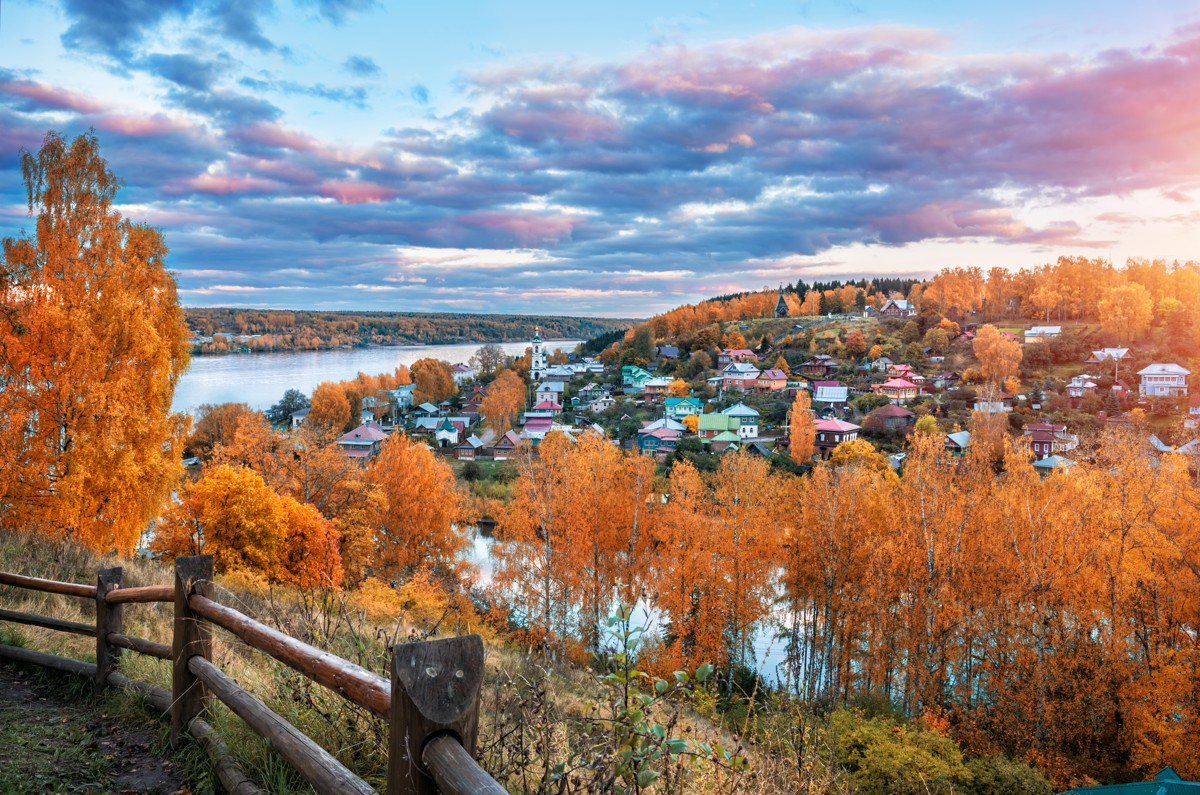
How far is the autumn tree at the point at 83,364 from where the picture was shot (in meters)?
11.2

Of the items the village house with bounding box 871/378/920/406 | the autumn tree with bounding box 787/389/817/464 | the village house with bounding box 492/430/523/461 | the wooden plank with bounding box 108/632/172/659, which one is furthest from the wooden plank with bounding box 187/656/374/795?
the village house with bounding box 871/378/920/406

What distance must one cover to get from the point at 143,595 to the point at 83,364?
952cm

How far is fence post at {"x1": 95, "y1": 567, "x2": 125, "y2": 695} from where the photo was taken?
4832 mm

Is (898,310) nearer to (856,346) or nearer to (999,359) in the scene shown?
(856,346)

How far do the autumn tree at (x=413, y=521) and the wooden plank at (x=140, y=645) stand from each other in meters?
19.9

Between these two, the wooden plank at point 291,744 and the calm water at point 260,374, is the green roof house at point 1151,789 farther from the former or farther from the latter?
the calm water at point 260,374

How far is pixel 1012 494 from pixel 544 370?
7403cm

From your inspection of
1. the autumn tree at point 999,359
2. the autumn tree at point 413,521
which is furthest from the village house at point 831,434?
the autumn tree at point 413,521

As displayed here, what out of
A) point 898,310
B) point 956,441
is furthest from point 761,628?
point 898,310

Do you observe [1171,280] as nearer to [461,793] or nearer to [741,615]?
[741,615]

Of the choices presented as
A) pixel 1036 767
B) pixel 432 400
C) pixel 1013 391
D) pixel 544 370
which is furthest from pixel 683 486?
pixel 544 370

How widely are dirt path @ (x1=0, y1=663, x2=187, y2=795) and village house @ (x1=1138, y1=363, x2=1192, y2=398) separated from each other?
59.1 m

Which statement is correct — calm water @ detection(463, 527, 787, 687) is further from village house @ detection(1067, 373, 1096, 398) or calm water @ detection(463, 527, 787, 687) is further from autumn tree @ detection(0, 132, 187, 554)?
village house @ detection(1067, 373, 1096, 398)

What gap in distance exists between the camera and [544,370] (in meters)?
89.4
